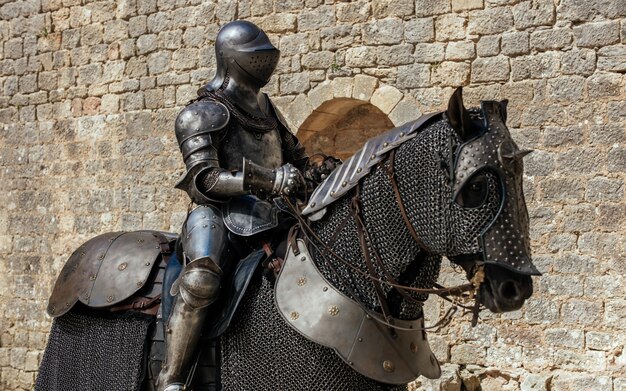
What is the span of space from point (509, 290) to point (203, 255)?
1293 mm

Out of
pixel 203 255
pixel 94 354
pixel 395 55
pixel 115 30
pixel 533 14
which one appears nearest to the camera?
pixel 203 255

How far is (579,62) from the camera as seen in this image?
6.14 m

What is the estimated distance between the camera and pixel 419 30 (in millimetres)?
6770

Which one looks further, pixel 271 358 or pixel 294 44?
pixel 294 44

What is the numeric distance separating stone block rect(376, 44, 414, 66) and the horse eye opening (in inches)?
166

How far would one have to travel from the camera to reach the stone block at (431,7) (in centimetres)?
668

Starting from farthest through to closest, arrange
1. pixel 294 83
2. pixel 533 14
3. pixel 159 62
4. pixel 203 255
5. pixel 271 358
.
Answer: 1. pixel 159 62
2. pixel 294 83
3. pixel 533 14
4. pixel 203 255
5. pixel 271 358

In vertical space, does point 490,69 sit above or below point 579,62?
below

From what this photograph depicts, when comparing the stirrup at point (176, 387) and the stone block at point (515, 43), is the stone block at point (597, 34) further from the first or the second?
the stirrup at point (176, 387)

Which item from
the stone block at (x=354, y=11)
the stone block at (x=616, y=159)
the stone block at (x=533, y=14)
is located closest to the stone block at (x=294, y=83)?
the stone block at (x=354, y=11)

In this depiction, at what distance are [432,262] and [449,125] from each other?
523mm

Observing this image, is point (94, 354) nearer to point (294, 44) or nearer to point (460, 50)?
point (460, 50)

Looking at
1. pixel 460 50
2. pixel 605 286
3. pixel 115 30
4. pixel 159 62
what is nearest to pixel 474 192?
pixel 605 286

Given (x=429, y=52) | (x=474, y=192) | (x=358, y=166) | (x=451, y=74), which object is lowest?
(x=451, y=74)
